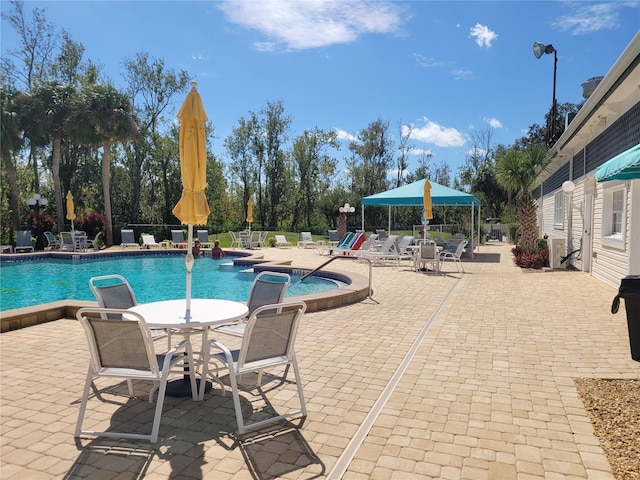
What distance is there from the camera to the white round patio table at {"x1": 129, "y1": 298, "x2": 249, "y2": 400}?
323 centimetres

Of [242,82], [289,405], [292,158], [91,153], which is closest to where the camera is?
[289,405]

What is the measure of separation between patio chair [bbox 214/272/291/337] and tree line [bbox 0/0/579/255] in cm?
1895

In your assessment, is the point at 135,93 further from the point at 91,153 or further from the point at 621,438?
the point at 621,438

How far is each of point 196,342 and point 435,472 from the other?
3376mm

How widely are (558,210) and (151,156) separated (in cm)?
2707

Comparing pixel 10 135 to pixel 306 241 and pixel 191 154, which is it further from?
pixel 191 154

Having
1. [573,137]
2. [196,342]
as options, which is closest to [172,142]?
[573,137]

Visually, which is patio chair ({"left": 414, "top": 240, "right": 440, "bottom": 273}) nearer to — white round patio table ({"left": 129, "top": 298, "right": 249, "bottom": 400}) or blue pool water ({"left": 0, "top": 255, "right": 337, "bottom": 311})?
blue pool water ({"left": 0, "top": 255, "right": 337, "bottom": 311})

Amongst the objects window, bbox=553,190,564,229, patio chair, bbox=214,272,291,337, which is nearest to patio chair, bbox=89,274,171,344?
patio chair, bbox=214,272,291,337

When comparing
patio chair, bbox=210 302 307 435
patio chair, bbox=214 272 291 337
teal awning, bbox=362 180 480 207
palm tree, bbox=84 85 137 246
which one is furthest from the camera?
palm tree, bbox=84 85 137 246

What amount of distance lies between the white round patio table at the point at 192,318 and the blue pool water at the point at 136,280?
567 cm

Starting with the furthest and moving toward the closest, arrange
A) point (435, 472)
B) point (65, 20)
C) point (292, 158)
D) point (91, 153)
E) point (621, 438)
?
point (292, 158) < point (91, 153) < point (65, 20) < point (621, 438) < point (435, 472)

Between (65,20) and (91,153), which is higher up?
(65,20)

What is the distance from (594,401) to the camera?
11.4 ft
